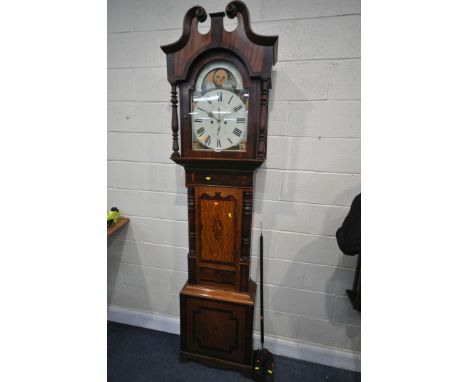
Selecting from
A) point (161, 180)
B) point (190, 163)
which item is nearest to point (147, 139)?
point (161, 180)

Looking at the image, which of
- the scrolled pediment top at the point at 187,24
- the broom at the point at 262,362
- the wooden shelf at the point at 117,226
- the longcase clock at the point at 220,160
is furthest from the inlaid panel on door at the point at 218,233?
the scrolled pediment top at the point at 187,24

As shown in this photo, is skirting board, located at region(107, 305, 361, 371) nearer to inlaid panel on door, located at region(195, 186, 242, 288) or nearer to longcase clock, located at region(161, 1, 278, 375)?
longcase clock, located at region(161, 1, 278, 375)

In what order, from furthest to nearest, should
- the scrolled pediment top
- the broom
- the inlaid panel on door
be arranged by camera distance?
the broom < the inlaid panel on door < the scrolled pediment top

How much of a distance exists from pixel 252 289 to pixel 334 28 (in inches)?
56.1

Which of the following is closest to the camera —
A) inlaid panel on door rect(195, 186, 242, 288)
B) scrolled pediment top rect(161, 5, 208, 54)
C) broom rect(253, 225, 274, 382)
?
scrolled pediment top rect(161, 5, 208, 54)

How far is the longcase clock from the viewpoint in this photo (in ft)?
3.10

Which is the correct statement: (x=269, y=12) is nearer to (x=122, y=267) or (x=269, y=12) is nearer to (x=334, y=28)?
(x=334, y=28)

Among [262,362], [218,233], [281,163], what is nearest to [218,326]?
[262,362]

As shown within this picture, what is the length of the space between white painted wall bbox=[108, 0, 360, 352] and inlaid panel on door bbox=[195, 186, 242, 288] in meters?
0.23

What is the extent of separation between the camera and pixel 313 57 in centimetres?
111

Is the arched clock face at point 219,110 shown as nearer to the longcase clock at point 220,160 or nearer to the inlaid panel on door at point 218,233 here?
the longcase clock at point 220,160

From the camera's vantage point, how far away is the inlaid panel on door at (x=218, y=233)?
1111mm

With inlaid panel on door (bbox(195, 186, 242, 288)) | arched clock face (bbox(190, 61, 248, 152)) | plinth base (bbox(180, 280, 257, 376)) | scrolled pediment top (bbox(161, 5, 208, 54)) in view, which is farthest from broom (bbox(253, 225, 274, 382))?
scrolled pediment top (bbox(161, 5, 208, 54))

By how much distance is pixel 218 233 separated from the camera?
1.15 meters
